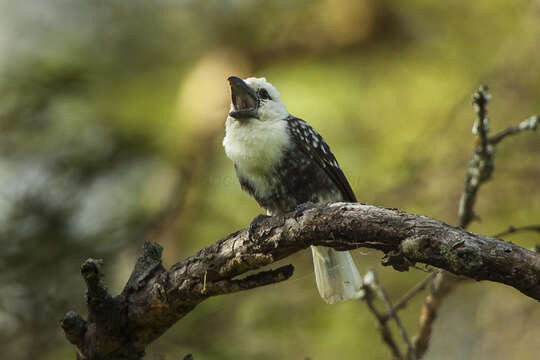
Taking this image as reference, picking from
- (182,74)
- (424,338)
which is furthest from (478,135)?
(182,74)

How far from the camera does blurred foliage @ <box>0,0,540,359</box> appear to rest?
379 cm

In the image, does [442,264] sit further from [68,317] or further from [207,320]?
[207,320]

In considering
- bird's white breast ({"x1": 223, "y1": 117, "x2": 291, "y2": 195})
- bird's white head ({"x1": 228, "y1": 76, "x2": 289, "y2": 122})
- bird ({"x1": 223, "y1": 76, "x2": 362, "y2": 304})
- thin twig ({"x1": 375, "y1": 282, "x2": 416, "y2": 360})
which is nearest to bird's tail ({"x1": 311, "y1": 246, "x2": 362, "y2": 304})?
bird ({"x1": 223, "y1": 76, "x2": 362, "y2": 304})

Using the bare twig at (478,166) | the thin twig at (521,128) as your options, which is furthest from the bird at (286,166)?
the thin twig at (521,128)

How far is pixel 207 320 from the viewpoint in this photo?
374 centimetres

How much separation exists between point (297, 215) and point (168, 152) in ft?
9.37

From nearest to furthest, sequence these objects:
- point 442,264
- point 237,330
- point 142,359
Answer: point 442,264 < point 142,359 < point 237,330

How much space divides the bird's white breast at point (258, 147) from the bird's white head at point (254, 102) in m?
0.05

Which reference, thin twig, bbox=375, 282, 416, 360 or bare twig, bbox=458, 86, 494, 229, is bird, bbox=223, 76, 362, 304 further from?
bare twig, bbox=458, 86, 494, 229

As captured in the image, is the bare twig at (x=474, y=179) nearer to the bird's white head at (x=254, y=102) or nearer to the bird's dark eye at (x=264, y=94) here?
the bird's white head at (x=254, y=102)

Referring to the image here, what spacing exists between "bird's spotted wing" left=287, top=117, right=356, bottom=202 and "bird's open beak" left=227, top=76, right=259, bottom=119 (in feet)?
0.79

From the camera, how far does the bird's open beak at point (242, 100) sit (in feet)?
10.2

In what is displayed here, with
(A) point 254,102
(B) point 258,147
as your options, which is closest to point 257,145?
(B) point 258,147

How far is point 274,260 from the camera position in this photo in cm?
221
